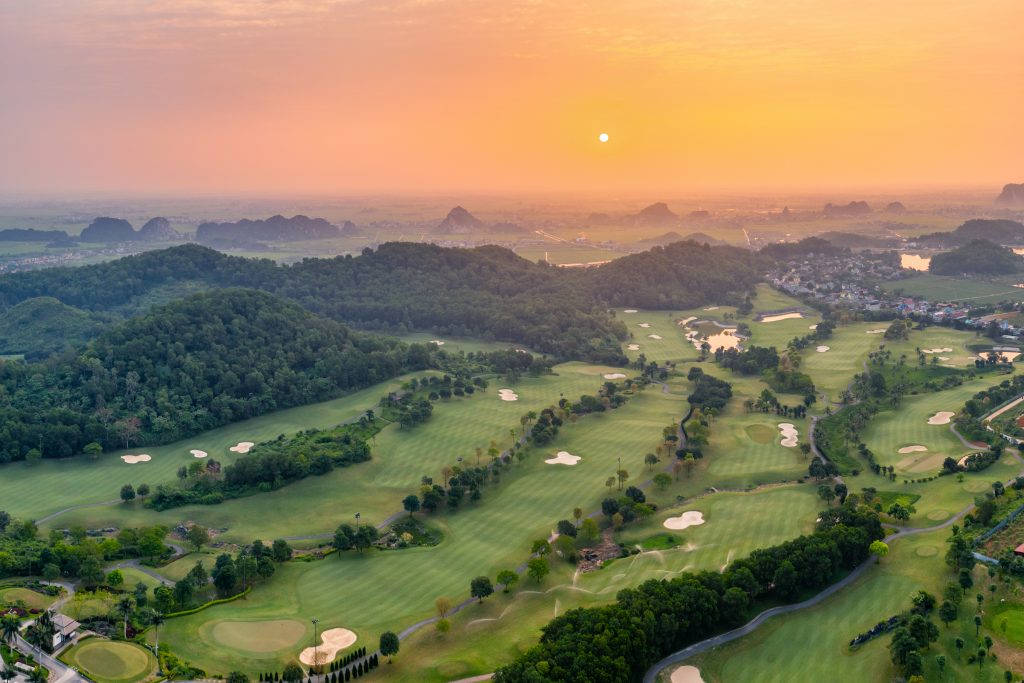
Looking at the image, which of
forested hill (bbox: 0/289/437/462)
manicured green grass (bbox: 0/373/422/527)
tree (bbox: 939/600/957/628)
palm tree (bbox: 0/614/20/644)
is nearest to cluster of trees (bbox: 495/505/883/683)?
tree (bbox: 939/600/957/628)

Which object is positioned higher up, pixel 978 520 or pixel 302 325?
pixel 302 325

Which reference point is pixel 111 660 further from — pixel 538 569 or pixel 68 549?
pixel 538 569

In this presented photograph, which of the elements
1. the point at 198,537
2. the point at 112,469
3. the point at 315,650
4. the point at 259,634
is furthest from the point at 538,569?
the point at 112,469

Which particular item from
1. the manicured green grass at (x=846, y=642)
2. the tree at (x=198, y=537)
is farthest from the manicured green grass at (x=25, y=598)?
the manicured green grass at (x=846, y=642)

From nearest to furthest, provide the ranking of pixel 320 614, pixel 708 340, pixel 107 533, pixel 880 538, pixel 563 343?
pixel 320 614 < pixel 880 538 < pixel 107 533 < pixel 563 343 < pixel 708 340

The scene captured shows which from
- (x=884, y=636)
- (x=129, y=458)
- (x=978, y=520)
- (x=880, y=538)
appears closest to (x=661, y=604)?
(x=884, y=636)

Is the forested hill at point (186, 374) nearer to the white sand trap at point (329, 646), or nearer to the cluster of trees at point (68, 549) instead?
the cluster of trees at point (68, 549)

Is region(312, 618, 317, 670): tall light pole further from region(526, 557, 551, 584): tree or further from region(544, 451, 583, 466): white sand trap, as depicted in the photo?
region(544, 451, 583, 466): white sand trap

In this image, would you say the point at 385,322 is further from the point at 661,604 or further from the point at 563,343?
the point at 661,604
